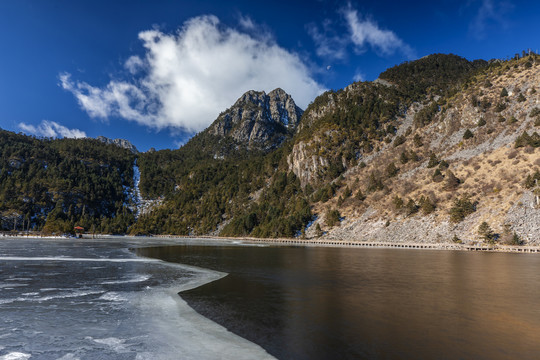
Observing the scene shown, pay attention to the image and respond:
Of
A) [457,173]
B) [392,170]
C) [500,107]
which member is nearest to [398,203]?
[457,173]

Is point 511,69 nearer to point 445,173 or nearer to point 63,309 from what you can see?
point 445,173

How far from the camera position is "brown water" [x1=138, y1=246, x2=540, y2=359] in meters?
9.83

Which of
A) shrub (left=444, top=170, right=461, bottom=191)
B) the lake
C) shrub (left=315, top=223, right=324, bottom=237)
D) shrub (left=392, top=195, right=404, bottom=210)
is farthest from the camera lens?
shrub (left=315, top=223, right=324, bottom=237)

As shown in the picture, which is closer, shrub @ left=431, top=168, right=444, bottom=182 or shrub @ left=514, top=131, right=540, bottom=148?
shrub @ left=514, top=131, right=540, bottom=148

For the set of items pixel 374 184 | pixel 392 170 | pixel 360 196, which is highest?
pixel 392 170

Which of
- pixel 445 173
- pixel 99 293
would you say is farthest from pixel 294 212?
pixel 99 293

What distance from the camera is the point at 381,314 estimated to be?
1406 cm

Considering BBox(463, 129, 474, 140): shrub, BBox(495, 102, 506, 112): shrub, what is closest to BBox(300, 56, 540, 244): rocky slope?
BBox(463, 129, 474, 140): shrub

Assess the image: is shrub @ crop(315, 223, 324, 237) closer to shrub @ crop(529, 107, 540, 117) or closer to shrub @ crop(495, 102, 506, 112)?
shrub @ crop(529, 107, 540, 117)

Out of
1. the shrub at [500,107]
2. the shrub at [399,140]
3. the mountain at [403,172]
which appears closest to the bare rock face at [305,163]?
the mountain at [403,172]

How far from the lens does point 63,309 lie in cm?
1434

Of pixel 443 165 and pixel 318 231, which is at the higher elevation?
pixel 443 165

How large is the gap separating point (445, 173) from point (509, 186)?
19351 millimetres

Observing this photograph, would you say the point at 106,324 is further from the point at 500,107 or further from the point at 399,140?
the point at 399,140
